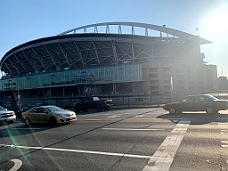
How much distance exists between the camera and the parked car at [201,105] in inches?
558

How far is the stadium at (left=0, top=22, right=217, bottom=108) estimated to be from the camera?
5247 cm

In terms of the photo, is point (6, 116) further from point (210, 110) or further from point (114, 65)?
point (114, 65)

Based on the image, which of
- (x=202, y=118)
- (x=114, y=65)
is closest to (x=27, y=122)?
(x=202, y=118)

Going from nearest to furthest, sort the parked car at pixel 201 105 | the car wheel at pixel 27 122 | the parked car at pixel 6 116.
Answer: the parked car at pixel 201 105
the car wheel at pixel 27 122
the parked car at pixel 6 116

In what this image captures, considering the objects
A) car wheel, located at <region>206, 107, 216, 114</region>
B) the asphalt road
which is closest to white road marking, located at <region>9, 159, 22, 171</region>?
the asphalt road

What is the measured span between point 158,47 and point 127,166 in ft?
208

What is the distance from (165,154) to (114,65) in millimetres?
53981

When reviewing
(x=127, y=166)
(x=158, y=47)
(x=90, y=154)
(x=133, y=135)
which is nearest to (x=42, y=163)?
(x=90, y=154)

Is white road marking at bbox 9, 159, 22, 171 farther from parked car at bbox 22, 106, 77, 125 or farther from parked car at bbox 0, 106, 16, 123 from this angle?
parked car at bbox 0, 106, 16, 123

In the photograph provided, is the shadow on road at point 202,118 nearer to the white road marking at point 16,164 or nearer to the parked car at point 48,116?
the parked car at point 48,116

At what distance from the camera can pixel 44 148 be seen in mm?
7527

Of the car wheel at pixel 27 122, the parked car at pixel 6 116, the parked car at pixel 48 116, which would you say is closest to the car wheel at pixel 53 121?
the parked car at pixel 48 116

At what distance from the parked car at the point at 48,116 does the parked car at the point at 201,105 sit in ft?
25.2

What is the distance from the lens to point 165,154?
19.2ft
